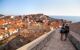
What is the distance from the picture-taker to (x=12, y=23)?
168 m

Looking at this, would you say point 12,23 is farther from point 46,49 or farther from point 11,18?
point 46,49

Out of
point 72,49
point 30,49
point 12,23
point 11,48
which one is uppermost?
point 30,49

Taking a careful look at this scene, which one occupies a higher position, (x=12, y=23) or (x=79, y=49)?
(x=79, y=49)

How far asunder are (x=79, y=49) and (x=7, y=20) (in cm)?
17477

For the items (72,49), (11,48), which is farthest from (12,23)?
(72,49)

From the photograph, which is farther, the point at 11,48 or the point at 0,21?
the point at 0,21

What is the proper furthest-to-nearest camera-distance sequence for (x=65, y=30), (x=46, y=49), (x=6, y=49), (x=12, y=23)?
1. (x=12, y=23)
2. (x=6, y=49)
3. (x=65, y=30)
4. (x=46, y=49)

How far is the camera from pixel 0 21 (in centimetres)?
17088

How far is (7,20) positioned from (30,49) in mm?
177405

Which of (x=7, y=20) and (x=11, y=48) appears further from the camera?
(x=7, y=20)

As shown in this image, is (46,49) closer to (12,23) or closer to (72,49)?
(72,49)

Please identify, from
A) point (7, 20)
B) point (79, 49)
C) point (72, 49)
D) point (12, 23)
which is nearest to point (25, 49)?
point (79, 49)

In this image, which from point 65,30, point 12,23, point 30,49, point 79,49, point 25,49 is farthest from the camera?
point 12,23

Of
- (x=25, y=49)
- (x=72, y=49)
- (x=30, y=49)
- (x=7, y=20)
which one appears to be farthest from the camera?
(x=7, y=20)
